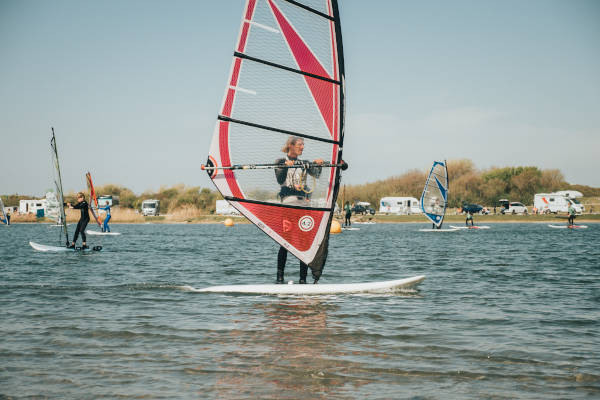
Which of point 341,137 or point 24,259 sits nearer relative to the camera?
point 341,137

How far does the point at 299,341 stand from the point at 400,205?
59650mm


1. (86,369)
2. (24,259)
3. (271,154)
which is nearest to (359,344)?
(86,369)

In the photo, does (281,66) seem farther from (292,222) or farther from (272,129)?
(292,222)

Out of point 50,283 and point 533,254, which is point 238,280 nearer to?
point 50,283

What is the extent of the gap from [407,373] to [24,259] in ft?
44.6

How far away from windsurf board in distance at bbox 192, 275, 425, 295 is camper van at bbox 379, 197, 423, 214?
54.6 metres

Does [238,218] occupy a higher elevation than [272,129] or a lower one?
lower

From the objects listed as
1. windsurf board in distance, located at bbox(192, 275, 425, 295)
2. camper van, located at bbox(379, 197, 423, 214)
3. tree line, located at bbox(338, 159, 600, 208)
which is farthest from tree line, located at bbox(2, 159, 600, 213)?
windsurf board in distance, located at bbox(192, 275, 425, 295)

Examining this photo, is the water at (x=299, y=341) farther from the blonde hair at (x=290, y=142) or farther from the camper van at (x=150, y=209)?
the camper van at (x=150, y=209)

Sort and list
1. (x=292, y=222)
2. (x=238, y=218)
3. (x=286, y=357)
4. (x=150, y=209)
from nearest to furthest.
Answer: (x=286, y=357), (x=292, y=222), (x=238, y=218), (x=150, y=209)

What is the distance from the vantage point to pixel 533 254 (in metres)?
16.7

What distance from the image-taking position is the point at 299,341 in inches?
214

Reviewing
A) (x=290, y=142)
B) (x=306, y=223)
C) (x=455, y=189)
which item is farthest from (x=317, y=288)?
(x=455, y=189)

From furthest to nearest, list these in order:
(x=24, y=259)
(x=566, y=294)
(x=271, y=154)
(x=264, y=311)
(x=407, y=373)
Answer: (x=24, y=259)
(x=566, y=294)
(x=271, y=154)
(x=264, y=311)
(x=407, y=373)
